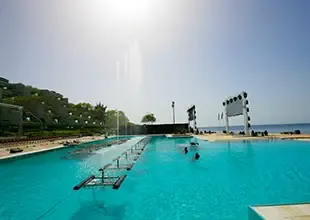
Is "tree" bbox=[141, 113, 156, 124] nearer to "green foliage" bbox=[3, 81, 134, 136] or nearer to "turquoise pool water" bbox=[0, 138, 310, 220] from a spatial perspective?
"green foliage" bbox=[3, 81, 134, 136]

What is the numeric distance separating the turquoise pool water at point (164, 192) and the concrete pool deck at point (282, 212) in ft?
6.91

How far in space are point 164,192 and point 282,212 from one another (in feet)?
16.5

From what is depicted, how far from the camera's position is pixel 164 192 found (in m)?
8.12

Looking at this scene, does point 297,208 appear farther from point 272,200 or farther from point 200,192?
point 200,192

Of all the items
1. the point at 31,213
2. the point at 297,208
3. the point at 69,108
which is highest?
the point at 69,108

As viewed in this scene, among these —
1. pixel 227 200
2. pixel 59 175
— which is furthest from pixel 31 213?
pixel 227 200

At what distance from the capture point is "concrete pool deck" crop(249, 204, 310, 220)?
3586mm

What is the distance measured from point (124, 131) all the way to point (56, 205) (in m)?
46.7

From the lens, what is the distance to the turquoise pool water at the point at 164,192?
6.39 metres

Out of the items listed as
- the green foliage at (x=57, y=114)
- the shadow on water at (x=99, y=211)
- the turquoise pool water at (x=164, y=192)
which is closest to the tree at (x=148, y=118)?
the green foliage at (x=57, y=114)

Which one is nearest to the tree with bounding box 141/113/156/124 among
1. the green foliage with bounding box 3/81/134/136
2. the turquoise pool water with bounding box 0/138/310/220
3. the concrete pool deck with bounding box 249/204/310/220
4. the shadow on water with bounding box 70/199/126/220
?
the green foliage with bounding box 3/81/134/136

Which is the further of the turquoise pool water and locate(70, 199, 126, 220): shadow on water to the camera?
the turquoise pool water

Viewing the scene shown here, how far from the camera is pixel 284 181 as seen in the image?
9.05 meters

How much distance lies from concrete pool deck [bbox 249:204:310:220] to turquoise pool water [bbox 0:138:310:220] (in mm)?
2107
